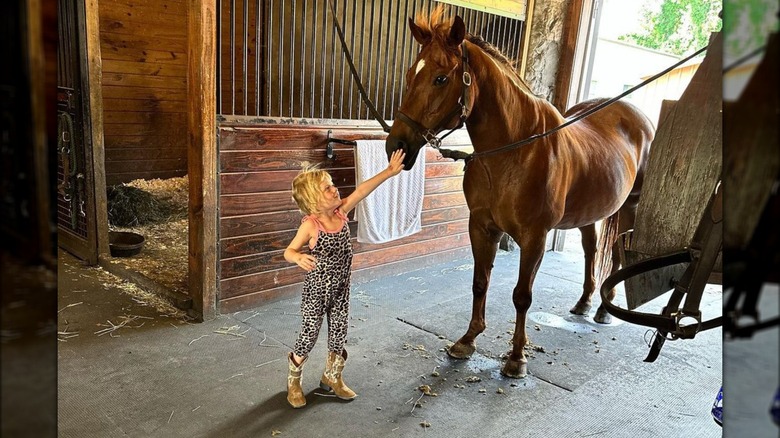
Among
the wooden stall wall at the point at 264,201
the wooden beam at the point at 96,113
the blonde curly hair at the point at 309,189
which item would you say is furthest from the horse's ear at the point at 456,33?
the wooden beam at the point at 96,113

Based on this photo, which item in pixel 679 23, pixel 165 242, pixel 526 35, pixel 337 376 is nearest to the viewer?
pixel 337 376

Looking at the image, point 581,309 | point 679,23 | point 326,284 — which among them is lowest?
point 581,309

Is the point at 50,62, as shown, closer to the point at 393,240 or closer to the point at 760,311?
the point at 760,311

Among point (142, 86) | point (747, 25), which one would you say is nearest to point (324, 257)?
point (747, 25)

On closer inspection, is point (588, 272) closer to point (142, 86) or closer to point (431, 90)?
point (431, 90)

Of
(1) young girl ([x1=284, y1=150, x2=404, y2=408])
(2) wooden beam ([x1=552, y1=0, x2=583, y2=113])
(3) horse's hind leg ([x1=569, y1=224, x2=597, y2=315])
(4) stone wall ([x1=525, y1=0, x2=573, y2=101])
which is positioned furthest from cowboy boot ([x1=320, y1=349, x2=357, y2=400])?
(2) wooden beam ([x1=552, y1=0, x2=583, y2=113])

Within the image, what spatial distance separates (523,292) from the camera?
238cm

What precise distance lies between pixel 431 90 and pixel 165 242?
109 inches

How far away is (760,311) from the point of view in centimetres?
38

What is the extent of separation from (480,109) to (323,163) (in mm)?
1137

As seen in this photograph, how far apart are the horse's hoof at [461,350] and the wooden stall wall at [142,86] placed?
360 centimetres

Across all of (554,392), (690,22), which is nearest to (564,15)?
(690,22)

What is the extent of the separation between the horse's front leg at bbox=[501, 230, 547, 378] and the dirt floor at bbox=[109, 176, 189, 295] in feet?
5.99

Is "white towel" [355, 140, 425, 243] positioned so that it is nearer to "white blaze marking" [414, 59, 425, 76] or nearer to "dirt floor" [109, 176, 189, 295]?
"white blaze marking" [414, 59, 425, 76]
